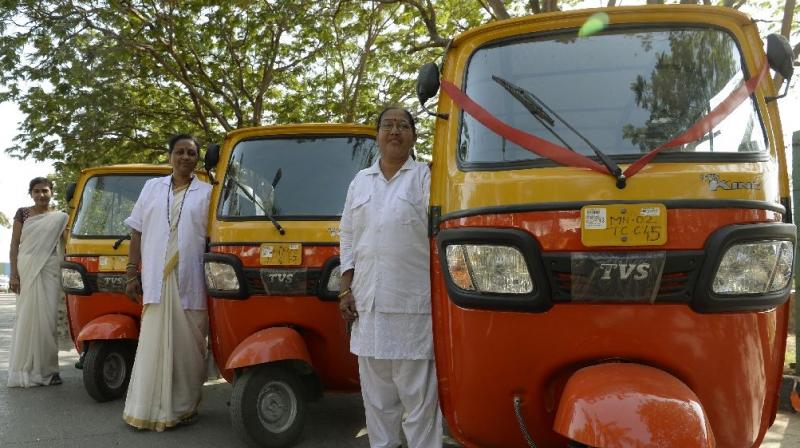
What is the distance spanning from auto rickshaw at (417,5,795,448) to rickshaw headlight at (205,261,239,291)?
199 centimetres

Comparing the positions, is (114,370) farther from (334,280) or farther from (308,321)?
(334,280)

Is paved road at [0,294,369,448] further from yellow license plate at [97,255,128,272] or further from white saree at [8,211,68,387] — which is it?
yellow license plate at [97,255,128,272]

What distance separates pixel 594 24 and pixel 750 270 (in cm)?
115

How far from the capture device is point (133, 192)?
6840 millimetres

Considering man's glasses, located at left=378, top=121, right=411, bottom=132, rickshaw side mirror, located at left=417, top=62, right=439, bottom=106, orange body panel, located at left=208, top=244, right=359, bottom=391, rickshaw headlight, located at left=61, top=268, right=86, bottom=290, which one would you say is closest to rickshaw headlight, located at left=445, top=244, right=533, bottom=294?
rickshaw side mirror, located at left=417, top=62, right=439, bottom=106

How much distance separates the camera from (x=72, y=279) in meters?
6.37

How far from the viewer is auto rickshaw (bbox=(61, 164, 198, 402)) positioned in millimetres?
5867

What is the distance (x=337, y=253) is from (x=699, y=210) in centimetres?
248

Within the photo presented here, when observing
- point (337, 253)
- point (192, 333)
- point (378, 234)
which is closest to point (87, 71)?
point (192, 333)

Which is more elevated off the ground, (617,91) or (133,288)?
(617,91)

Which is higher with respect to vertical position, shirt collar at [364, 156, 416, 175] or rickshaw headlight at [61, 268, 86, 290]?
shirt collar at [364, 156, 416, 175]

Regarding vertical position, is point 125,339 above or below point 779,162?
below

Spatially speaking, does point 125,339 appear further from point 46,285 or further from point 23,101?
point 23,101

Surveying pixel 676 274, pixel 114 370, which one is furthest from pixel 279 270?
pixel 676 274
